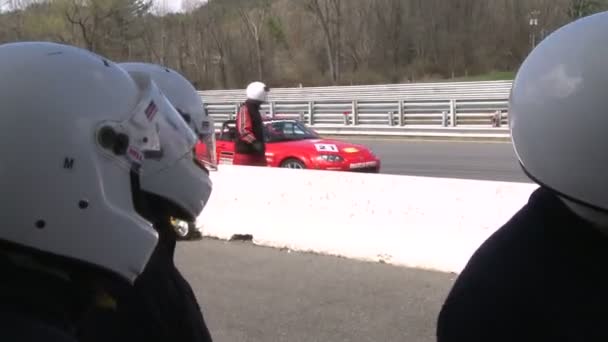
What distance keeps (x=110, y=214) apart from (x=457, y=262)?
Answer: 540 centimetres

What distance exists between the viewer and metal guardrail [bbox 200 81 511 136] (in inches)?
1032

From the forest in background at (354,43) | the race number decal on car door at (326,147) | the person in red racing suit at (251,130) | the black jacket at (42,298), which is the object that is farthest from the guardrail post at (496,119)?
the forest in background at (354,43)

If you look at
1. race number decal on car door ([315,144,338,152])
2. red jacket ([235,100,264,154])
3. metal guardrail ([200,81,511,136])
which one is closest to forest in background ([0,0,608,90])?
metal guardrail ([200,81,511,136])

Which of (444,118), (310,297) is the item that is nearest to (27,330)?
(310,297)

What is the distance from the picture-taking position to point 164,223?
8.45 feet

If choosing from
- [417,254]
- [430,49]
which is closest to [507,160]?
[417,254]

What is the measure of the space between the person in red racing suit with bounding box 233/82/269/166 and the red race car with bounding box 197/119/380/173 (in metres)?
3.10

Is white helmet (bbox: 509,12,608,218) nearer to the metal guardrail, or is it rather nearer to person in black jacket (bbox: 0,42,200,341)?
person in black jacket (bbox: 0,42,200,341)

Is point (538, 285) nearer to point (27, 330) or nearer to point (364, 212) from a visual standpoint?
point (27, 330)

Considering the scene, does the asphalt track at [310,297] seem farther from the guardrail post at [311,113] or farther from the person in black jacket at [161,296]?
the guardrail post at [311,113]

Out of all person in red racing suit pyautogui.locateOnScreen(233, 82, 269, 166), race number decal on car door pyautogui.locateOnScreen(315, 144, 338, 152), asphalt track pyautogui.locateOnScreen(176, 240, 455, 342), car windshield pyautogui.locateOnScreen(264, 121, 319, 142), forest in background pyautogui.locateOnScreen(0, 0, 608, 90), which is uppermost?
person in red racing suit pyautogui.locateOnScreen(233, 82, 269, 166)

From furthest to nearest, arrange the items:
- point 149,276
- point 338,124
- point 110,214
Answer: point 338,124 → point 149,276 → point 110,214

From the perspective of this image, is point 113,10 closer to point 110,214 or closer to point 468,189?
point 468,189

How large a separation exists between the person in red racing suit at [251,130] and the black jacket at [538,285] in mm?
8729
